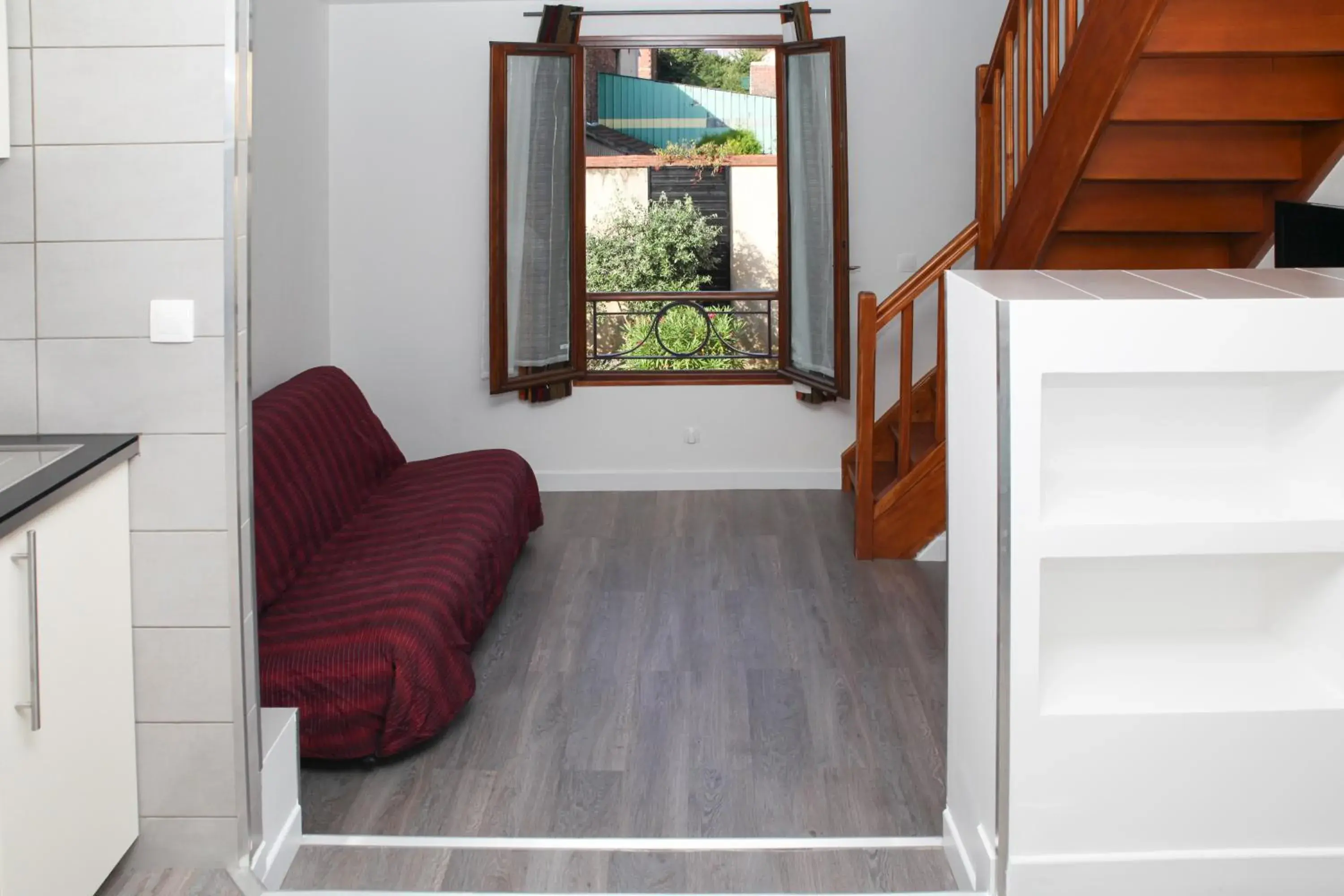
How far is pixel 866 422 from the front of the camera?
16.4 feet

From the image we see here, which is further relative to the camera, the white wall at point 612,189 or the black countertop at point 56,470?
the white wall at point 612,189

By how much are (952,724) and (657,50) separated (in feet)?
15.5

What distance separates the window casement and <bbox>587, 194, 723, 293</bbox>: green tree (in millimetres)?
690

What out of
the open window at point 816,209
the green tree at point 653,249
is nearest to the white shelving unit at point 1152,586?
the open window at point 816,209

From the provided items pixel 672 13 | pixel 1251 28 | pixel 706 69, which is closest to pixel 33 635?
pixel 1251 28

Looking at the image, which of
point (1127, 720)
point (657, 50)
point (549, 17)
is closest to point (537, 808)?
point (1127, 720)

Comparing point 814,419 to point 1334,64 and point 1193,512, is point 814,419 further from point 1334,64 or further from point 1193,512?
point 1193,512

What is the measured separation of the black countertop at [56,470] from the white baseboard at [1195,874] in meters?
1.81

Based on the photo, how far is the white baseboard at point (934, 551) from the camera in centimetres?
507

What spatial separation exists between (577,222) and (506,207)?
1.11 ft

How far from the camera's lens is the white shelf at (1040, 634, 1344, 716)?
2461 mm

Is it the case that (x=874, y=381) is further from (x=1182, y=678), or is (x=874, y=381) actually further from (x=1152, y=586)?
(x=1182, y=678)

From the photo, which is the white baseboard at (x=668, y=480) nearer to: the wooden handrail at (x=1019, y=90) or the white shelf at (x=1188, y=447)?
the wooden handrail at (x=1019, y=90)

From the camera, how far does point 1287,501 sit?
2.50 metres
